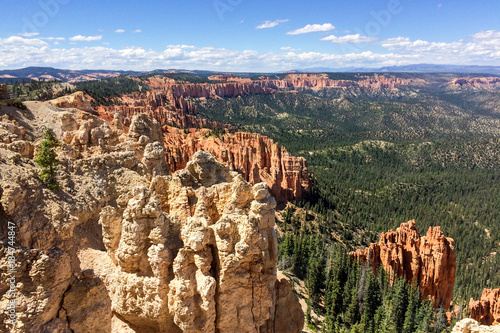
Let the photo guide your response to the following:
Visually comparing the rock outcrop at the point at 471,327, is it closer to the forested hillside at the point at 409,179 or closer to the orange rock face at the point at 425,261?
the orange rock face at the point at 425,261

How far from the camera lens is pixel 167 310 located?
8.19 metres

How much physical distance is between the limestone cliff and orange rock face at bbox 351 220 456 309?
24.1m

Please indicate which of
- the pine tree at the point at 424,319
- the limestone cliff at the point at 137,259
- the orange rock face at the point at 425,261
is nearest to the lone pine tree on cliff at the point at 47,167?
the limestone cliff at the point at 137,259

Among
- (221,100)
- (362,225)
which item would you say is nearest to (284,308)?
(362,225)

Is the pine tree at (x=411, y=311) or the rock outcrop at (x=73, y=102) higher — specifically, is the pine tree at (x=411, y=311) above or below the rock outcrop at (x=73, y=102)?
below

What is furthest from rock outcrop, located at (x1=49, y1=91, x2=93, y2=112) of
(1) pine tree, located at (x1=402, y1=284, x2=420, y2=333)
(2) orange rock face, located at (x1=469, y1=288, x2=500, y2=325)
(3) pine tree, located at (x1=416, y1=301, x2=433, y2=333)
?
(2) orange rock face, located at (x1=469, y1=288, x2=500, y2=325)

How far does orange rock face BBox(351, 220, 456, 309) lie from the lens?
94.0ft

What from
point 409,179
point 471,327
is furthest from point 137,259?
point 409,179

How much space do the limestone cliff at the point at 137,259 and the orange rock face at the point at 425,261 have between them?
78.9 feet

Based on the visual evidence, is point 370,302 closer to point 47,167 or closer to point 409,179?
point 47,167

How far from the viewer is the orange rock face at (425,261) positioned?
94.0ft

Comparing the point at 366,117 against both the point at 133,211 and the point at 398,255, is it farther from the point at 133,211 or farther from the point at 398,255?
the point at 133,211

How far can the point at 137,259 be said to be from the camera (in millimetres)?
8367

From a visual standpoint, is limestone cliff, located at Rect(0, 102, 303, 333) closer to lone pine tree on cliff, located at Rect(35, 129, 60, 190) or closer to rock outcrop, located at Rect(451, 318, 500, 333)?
lone pine tree on cliff, located at Rect(35, 129, 60, 190)
